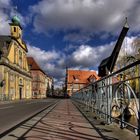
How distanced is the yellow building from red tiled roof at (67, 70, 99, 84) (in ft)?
129

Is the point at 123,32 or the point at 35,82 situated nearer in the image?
the point at 123,32

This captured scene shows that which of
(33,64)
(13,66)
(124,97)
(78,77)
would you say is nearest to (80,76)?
(78,77)

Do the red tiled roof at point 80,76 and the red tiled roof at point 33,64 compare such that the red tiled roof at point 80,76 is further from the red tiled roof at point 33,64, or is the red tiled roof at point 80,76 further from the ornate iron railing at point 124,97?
the ornate iron railing at point 124,97

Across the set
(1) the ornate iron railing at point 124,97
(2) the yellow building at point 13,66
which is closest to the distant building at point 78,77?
(2) the yellow building at point 13,66

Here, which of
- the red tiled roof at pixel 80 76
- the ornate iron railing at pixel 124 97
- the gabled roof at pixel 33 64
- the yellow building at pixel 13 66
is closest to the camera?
the ornate iron railing at pixel 124 97

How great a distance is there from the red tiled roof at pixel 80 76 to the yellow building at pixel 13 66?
39394 mm

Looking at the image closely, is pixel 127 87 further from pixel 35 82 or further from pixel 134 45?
pixel 35 82

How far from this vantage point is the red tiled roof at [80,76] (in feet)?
456

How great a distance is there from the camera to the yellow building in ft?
233

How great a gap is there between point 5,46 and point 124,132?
237ft

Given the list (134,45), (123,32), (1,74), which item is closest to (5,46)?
(1,74)

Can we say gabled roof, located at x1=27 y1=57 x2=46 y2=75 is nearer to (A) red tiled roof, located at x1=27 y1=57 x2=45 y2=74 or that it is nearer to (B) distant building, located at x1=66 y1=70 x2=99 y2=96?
(A) red tiled roof, located at x1=27 y1=57 x2=45 y2=74

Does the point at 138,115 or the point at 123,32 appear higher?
the point at 123,32

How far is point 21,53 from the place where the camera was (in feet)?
302
